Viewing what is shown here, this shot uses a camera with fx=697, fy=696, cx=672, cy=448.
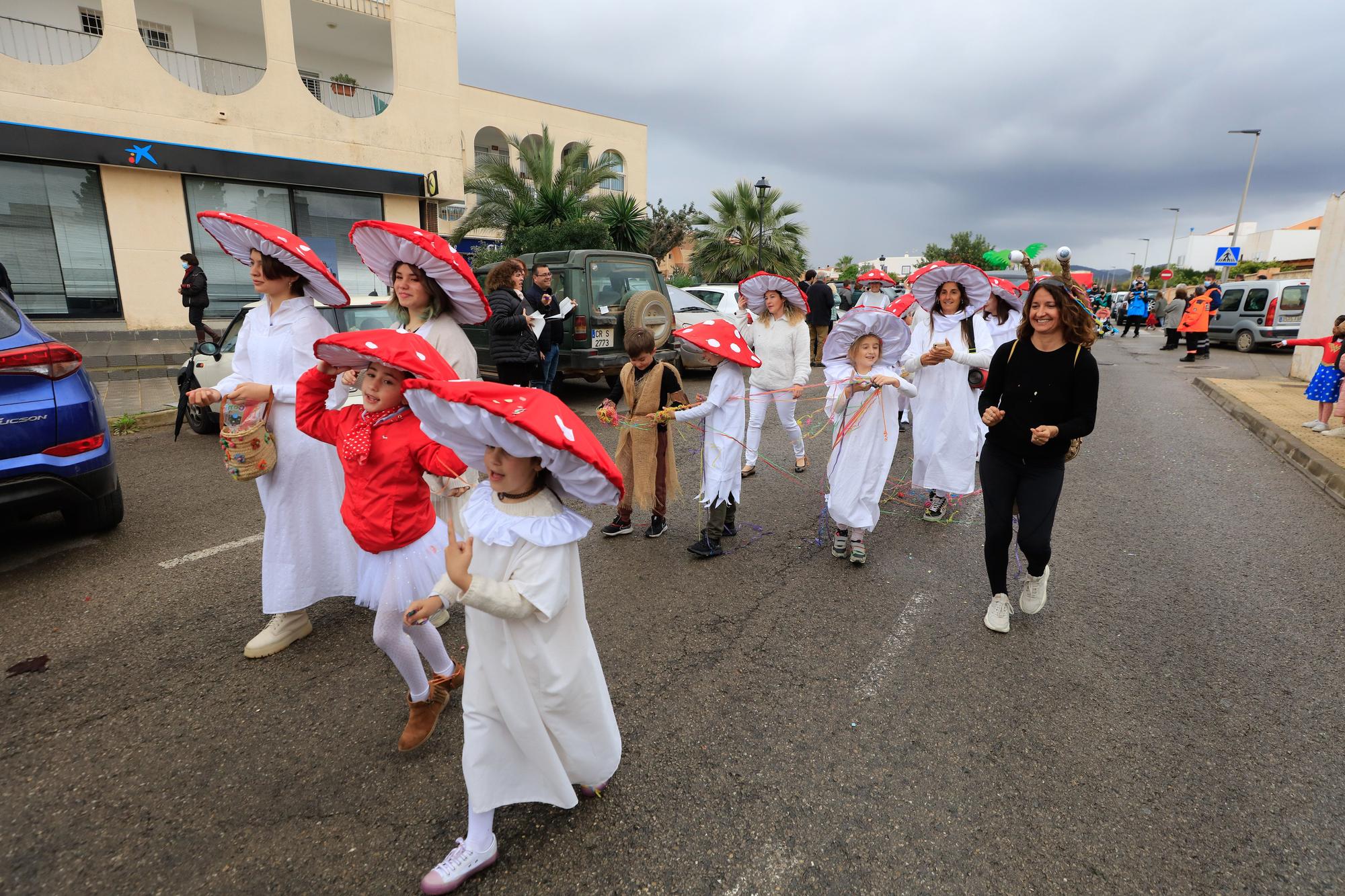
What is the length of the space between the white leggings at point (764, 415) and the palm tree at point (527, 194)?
16.6m

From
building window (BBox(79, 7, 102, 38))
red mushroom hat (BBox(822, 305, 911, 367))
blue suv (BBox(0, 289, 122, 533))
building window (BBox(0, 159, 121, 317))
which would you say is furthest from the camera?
building window (BBox(79, 7, 102, 38))

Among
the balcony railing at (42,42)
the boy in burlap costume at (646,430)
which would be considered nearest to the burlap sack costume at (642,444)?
the boy in burlap costume at (646,430)

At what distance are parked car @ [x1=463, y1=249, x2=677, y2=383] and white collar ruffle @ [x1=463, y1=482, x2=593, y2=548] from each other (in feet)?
23.7

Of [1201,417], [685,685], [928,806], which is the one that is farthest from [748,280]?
[1201,417]

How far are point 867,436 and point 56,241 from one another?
1656 cm

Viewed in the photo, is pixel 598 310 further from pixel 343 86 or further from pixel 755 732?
pixel 343 86

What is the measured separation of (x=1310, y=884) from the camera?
227 centimetres

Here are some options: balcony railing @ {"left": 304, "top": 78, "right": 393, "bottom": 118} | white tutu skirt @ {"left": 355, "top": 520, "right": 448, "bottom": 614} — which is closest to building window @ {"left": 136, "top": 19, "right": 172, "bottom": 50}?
balcony railing @ {"left": 304, "top": 78, "right": 393, "bottom": 118}

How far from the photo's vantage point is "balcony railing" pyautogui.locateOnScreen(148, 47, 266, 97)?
14.8 metres

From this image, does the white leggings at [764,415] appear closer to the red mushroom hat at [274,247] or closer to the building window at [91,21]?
the red mushroom hat at [274,247]

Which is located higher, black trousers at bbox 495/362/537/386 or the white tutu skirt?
black trousers at bbox 495/362/537/386

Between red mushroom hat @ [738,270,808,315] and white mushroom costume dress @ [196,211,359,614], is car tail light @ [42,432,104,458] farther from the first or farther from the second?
red mushroom hat @ [738,270,808,315]

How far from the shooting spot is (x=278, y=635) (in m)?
3.58

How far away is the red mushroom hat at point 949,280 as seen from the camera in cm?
521
